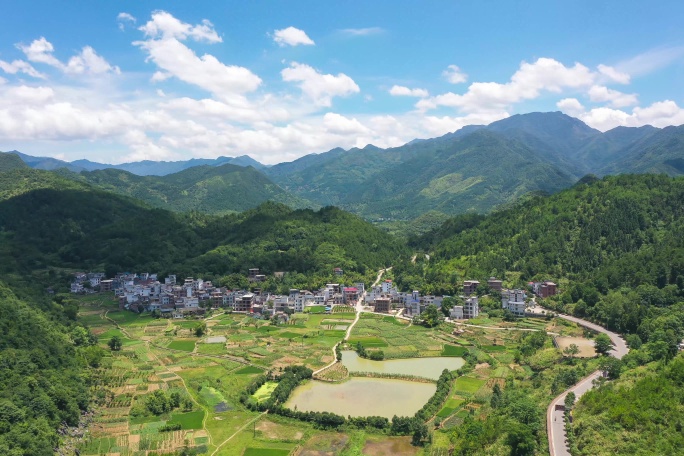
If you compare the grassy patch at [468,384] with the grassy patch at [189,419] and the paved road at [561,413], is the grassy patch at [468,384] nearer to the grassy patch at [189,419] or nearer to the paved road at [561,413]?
the paved road at [561,413]

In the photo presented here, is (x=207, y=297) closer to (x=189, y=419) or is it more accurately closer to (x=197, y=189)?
(x=189, y=419)

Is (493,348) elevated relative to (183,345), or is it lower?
elevated

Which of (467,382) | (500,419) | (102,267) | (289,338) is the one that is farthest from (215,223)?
(500,419)

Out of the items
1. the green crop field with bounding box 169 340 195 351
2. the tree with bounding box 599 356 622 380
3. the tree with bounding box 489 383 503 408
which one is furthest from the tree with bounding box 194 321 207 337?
the tree with bounding box 599 356 622 380

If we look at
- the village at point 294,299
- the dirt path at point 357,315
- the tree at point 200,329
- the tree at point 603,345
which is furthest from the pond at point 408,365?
the tree at point 200,329

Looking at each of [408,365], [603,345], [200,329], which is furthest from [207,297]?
[603,345]

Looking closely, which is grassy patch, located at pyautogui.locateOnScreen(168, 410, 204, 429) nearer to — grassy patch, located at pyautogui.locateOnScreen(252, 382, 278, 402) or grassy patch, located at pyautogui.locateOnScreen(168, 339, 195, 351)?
grassy patch, located at pyautogui.locateOnScreen(252, 382, 278, 402)
